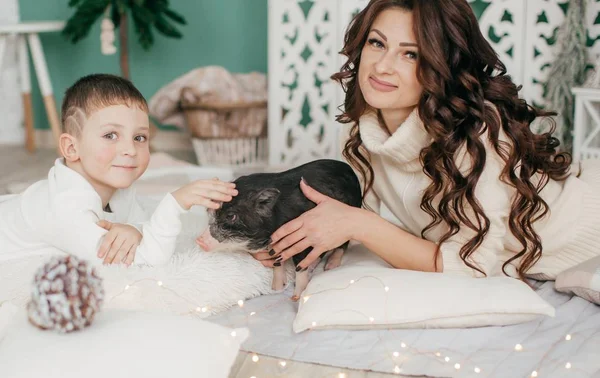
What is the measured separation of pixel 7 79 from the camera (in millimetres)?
4742

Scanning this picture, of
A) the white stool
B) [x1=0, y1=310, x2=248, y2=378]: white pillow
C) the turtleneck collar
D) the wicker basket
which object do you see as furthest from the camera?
the white stool

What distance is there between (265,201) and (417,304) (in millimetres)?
401

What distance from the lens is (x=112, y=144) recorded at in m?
1.74

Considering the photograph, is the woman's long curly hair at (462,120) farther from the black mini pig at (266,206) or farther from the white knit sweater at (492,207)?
the black mini pig at (266,206)

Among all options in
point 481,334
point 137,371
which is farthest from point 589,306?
point 137,371

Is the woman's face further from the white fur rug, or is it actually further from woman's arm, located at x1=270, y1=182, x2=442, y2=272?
the white fur rug

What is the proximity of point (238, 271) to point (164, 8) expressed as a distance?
2.59 meters

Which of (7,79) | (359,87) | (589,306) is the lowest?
(7,79)

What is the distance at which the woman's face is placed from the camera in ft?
5.84

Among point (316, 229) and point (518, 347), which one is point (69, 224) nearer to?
point (316, 229)

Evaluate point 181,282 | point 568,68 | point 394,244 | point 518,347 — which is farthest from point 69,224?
point 568,68

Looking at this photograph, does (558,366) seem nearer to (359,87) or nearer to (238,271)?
(238,271)

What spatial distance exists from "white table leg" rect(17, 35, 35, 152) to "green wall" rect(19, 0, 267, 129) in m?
0.23

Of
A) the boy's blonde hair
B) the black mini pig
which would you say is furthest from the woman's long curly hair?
the boy's blonde hair
